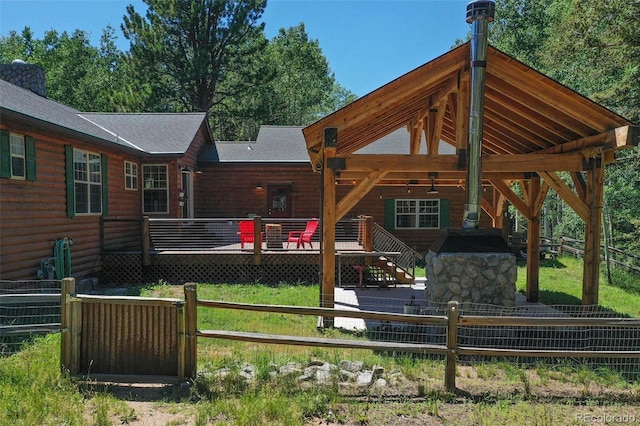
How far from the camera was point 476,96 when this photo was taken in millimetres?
6469

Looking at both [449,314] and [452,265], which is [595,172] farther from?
[449,314]

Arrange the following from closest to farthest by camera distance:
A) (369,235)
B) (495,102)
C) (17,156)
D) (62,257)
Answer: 1. (495,102)
2. (17,156)
3. (62,257)
4. (369,235)

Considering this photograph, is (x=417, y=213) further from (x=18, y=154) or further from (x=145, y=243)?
(x=18, y=154)

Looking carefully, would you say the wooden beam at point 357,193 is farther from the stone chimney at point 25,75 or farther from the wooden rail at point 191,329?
the stone chimney at point 25,75

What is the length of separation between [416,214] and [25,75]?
532 inches

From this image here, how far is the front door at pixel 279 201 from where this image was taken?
647 inches

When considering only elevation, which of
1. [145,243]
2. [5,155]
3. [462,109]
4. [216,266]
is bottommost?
[216,266]

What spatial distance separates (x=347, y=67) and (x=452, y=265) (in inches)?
1653

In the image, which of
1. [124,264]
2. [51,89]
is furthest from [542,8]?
[51,89]

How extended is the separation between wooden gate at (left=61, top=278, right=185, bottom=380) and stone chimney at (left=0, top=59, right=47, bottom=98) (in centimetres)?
1092

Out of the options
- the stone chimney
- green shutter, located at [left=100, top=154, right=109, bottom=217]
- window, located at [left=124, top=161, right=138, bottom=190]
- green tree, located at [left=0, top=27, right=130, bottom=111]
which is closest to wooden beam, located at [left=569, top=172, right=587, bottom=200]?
green shutter, located at [left=100, top=154, right=109, bottom=217]

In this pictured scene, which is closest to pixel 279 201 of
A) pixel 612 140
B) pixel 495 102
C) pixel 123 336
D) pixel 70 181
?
pixel 70 181

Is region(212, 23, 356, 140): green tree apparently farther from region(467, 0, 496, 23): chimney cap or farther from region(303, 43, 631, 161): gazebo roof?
region(467, 0, 496, 23): chimney cap

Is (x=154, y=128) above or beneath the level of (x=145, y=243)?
above
